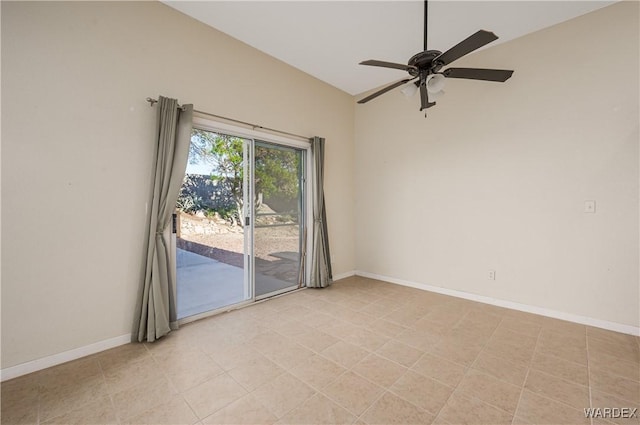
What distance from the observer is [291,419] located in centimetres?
156

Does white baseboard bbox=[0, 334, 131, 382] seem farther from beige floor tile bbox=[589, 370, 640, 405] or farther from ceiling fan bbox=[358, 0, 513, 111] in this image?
beige floor tile bbox=[589, 370, 640, 405]

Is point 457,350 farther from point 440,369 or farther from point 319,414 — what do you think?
point 319,414

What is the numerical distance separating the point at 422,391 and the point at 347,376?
1.74 ft

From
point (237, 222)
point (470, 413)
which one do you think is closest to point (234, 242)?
point (237, 222)

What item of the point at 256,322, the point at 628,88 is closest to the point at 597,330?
the point at 628,88

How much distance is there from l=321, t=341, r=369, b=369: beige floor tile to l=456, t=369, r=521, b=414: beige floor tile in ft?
2.49

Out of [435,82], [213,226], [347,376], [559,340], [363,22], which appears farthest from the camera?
[213,226]

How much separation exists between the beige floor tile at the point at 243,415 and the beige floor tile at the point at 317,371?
375mm

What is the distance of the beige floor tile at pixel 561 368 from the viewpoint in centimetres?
191

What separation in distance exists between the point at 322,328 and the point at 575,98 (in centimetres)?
368

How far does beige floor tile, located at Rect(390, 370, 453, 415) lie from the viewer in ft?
5.51

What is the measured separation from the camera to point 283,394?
1.77 meters

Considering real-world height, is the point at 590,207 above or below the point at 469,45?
below

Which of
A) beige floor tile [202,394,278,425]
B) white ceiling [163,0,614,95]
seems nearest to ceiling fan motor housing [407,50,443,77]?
white ceiling [163,0,614,95]
